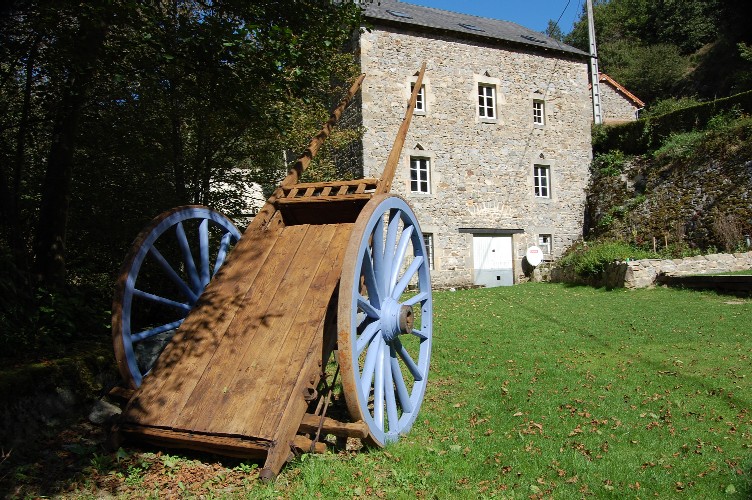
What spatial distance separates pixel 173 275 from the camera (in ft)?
12.6

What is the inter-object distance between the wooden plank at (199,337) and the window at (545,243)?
51.3 feet

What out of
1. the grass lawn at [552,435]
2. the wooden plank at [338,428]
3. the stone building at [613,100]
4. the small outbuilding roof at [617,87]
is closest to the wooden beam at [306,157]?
the wooden plank at [338,428]

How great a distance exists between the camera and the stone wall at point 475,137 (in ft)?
52.9

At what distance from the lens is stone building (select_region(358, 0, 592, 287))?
16.2 m

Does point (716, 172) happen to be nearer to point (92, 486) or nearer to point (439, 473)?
point (439, 473)

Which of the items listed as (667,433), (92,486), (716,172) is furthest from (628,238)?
(92,486)

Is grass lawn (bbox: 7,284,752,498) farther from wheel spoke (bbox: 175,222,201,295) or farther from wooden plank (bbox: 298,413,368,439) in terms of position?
wheel spoke (bbox: 175,222,201,295)

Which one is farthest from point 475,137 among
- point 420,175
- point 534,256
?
point 534,256

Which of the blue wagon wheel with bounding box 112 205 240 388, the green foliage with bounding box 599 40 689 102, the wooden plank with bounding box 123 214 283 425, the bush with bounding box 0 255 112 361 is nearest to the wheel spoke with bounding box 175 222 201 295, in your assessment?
the blue wagon wheel with bounding box 112 205 240 388

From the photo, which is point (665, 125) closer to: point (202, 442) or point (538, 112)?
point (538, 112)

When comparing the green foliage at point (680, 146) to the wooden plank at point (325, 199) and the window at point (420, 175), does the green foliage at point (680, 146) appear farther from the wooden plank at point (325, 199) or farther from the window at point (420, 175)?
the wooden plank at point (325, 199)

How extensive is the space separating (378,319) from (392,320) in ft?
0.34

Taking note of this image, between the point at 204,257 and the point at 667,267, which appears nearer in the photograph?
the point at 204,257

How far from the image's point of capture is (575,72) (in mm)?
19234
